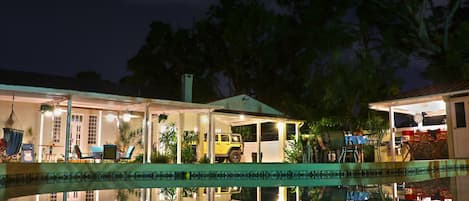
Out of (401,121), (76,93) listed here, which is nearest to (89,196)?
(76,93)

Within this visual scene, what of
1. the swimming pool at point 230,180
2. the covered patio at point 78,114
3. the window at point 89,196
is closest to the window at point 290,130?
the covered patio at point 78,114

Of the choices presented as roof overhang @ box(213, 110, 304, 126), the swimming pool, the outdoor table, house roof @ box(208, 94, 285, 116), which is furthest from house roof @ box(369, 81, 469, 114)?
the outdoor table

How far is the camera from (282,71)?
31359 mm

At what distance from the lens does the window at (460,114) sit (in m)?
14.2

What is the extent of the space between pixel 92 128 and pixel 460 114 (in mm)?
12771

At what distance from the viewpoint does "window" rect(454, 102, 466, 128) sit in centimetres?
1425

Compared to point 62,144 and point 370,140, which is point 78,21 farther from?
point 370,140

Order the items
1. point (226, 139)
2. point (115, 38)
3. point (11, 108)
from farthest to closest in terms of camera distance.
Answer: point (115, 38), point (226, 139), point (11, 108)

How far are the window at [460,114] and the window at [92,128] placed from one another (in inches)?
494

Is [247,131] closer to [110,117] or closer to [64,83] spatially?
[110,117]

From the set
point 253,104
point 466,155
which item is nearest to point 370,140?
point 466,155

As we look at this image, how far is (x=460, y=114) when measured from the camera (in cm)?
1434

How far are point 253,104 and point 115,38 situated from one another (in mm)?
28056

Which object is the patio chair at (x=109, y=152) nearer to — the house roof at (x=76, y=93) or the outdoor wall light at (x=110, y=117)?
the house roof at (x=76, y=93)
